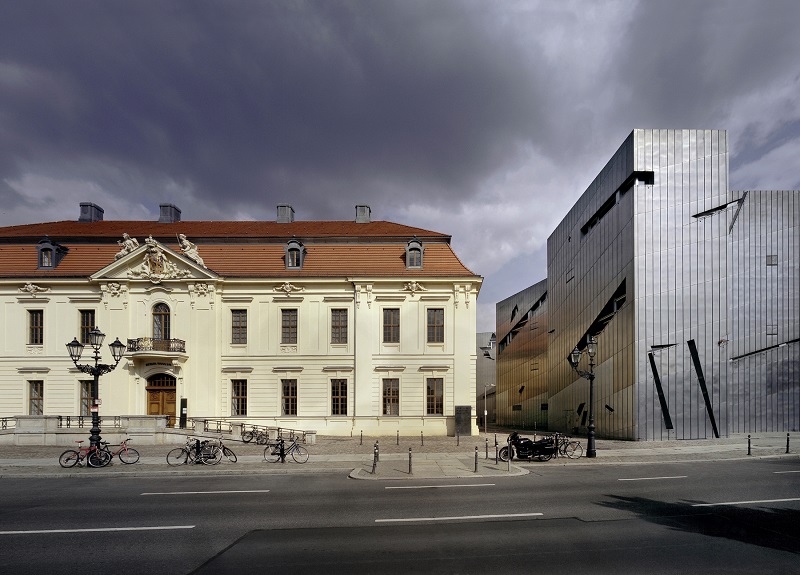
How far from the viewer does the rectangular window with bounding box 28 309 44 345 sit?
1171 inches

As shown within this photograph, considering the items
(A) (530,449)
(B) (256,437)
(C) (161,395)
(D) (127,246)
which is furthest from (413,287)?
(D) (127,246)

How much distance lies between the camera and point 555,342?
136 ft

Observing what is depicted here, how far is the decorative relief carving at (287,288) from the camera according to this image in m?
30.2

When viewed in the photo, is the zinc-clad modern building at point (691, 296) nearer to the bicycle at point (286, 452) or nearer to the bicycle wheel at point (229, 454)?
the bicycle at point (286, 452)

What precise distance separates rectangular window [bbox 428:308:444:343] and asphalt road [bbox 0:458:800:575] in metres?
15.1

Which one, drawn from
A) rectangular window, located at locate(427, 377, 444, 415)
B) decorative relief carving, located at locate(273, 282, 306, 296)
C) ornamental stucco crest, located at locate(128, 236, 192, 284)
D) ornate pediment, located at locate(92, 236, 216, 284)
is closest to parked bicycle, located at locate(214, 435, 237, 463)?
decorative relief carving, located at locate(273, 282, 306, 296)

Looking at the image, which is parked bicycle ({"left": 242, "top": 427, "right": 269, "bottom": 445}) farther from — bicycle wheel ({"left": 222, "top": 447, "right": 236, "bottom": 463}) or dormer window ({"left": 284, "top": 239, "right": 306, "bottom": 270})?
dormer window ({"left": 284, "top": 239, "right": 306, "bottom": 270})

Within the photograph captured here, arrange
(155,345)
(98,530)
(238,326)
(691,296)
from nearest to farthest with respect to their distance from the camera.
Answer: (98,530)
(691,296)
(155,345)
(238,326)

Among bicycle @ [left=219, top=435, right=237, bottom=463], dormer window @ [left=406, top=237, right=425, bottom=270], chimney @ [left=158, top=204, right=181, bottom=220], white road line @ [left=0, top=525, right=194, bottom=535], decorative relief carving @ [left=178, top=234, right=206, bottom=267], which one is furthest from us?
chimney @ [left=158, top=204, right=181, bottom=220]

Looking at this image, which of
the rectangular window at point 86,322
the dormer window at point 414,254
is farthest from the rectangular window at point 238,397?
the dormer window at point 414,254

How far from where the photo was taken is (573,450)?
20.6 metres


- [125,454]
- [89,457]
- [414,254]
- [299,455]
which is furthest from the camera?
[414,254]

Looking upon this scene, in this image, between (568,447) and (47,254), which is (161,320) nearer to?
(47,254)

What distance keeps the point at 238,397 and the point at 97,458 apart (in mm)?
11391
